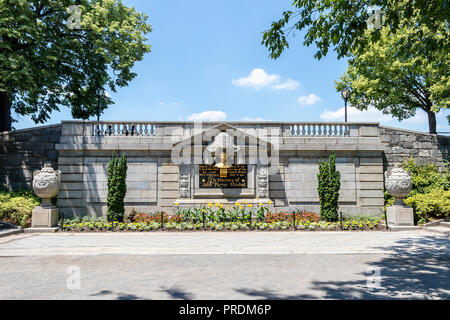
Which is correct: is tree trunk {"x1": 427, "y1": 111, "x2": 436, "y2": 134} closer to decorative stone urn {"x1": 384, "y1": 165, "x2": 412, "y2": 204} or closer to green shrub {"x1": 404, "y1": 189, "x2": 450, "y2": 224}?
green shrub {"x1": 404, "y1": 189, "x2": 450, "y2": 224}

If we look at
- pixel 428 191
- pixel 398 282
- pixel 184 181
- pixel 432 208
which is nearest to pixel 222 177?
pixel 184 181

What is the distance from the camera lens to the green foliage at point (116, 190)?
16.8 metres

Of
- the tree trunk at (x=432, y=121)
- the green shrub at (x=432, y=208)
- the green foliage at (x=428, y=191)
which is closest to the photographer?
the green shrub at (x=432, y=208)

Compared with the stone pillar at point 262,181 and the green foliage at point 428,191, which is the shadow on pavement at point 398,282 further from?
the stone pillar at point 262,181

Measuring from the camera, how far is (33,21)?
→ 19.1 m

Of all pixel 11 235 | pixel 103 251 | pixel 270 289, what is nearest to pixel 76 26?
pixel 11 235

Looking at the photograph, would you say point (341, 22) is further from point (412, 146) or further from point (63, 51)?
point (63, 51)

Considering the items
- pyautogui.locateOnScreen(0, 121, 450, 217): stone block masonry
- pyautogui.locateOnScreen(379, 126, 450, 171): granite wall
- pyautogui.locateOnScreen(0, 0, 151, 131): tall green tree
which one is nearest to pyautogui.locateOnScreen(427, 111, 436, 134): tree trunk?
pyautogui.locateOnScreen(379, 126, 450, 171): granite wall

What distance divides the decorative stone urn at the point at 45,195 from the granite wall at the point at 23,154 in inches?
209

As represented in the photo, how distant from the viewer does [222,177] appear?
18.3 metres

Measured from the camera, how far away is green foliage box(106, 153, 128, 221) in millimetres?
16812

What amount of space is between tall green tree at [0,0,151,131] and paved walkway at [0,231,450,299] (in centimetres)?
1171

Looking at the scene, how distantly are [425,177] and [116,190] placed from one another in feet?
61.6

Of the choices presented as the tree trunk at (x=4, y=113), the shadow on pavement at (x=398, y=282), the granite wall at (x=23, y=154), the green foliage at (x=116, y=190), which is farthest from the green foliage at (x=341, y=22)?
the tree trunk at (x=4, y=113)
